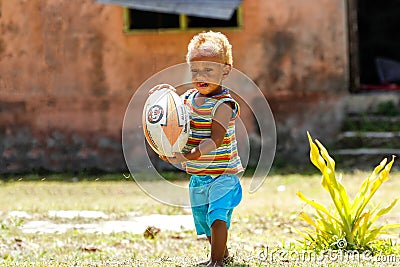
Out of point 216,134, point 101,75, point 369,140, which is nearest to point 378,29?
point 369,140

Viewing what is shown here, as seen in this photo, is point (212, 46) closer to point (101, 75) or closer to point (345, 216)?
point (345, 216)

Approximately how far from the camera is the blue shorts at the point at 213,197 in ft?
15.9

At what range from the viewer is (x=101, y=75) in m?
11.2

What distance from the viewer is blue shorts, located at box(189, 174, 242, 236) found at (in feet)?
15.9

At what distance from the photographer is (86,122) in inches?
444

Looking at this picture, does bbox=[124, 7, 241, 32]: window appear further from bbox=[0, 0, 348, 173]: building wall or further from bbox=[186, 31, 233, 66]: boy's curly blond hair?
bbox=[186, 31, 233, 66]: boy's curly blond hair

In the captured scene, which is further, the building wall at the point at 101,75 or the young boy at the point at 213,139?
the building wall at the point at 101,75

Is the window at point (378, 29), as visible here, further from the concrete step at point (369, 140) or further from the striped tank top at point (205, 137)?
the striped tank top at point (205, 137)

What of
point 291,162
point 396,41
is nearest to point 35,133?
point 291,162

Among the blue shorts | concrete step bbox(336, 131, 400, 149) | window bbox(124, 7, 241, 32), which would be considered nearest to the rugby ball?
the blue shorts

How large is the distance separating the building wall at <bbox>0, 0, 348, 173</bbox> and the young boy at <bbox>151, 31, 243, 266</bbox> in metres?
6.32

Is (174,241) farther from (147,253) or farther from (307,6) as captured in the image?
(307,6)

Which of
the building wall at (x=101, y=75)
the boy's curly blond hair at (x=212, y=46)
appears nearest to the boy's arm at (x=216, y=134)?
the boy's curly blond hair at (x=212, y=46)

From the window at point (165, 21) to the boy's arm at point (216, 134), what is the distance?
6.41m
